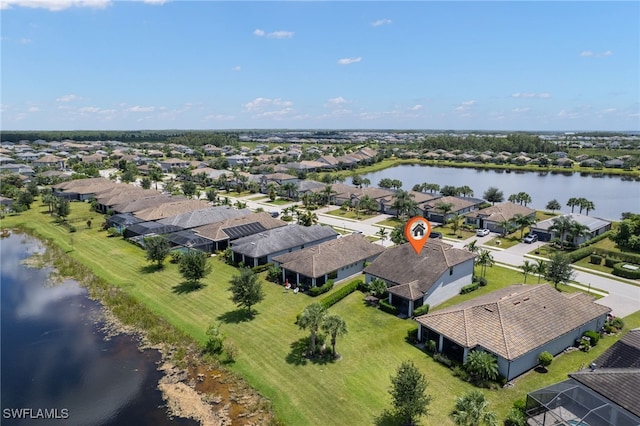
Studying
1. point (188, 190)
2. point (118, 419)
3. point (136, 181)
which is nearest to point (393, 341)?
point (118, 419)

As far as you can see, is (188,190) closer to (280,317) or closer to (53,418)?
(280,317)

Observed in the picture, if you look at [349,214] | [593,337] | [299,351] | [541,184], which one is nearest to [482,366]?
[593,337]

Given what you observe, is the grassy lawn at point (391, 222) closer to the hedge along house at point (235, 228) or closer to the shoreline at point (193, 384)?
the hedge along house at point (235, 228)

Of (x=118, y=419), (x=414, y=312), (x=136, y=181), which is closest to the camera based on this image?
(x=118, y=419)

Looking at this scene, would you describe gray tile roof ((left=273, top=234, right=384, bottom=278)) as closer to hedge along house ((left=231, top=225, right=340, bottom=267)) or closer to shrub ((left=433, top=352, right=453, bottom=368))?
hedge along house ((left=231, top=225, right=340, bottom=267))

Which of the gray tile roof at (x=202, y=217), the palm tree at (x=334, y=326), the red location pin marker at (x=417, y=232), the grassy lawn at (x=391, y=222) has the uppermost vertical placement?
the red location pin marker at (x=417, y=232)

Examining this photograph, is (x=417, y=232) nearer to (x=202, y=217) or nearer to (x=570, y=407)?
(x=570, y=407)

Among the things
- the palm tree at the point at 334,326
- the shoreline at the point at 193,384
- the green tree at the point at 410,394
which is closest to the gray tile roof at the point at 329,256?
the palm tree at the point at 334,326

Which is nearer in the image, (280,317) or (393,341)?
(393,341)
